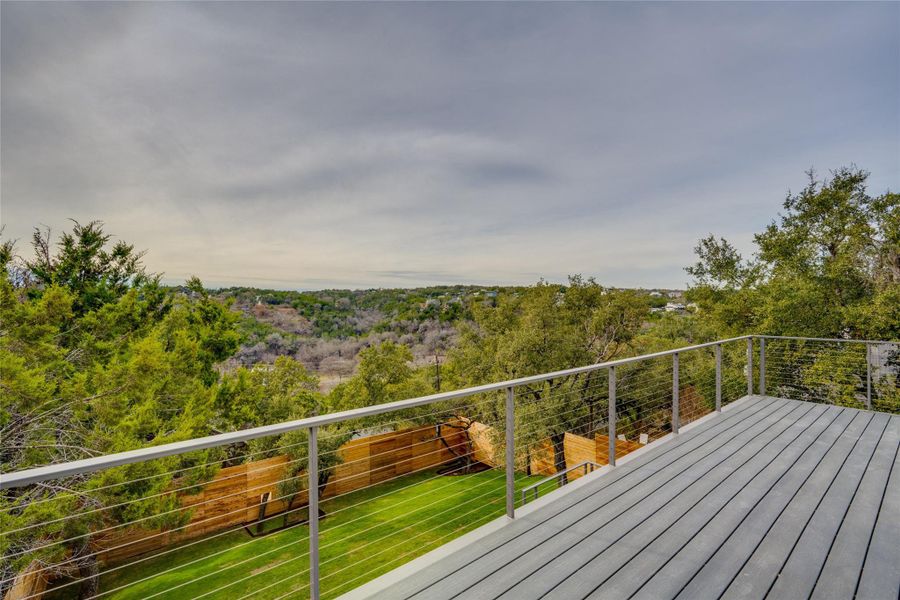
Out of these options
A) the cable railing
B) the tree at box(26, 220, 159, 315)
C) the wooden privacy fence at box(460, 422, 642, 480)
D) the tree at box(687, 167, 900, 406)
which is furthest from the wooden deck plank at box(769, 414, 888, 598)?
the tree at box(26, 220, 159, 315)

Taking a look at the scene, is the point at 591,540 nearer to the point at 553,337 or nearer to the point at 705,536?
the point at 705,536

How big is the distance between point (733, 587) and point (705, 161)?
40.6 feet

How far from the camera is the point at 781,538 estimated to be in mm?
2330

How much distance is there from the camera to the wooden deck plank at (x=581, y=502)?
2049mm

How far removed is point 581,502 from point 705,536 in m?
0.71

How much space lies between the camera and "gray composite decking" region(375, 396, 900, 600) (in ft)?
6.35

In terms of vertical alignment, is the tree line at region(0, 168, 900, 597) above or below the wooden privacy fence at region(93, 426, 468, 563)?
above

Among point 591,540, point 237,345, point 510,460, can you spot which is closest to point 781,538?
point 591,540

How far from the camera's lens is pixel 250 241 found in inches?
826

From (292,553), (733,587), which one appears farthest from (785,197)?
(292,553)

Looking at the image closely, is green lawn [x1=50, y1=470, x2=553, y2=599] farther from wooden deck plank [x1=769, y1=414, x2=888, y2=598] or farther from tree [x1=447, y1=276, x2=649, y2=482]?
wooden deck plank [x1=769, y1=414, x2=888, y2=598]

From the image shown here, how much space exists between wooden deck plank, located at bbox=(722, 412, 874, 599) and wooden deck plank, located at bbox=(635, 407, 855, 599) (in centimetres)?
5

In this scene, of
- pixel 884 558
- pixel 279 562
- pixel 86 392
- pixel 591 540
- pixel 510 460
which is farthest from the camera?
pixel 279 562

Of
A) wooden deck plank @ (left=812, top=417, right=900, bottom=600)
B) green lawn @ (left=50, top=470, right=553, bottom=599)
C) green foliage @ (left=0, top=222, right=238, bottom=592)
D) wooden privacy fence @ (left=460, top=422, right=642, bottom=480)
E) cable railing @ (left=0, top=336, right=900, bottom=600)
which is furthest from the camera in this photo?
wooden privacy fence @ (left=460, top=422, right=642, bottom=480)
